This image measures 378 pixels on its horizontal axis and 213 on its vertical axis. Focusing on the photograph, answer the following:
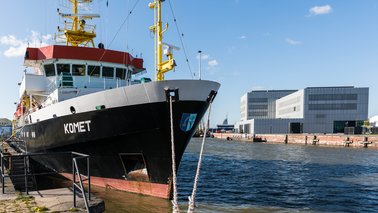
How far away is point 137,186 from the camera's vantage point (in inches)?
453

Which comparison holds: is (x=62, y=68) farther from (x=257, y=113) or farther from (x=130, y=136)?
(x=257, y=113)

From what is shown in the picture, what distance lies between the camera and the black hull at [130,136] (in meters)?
10.4

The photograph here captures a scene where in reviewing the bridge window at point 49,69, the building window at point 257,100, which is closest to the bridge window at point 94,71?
the bridge window at point 49,69

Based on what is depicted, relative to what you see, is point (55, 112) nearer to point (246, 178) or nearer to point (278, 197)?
point (278, 197)

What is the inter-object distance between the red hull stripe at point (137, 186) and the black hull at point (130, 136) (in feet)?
0.52

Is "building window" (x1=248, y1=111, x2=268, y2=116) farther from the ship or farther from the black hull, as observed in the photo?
the black hull

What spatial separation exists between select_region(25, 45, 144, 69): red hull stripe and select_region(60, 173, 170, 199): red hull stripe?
20.0ft

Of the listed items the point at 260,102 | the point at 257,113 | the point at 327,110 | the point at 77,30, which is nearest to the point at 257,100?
the point at 260,102

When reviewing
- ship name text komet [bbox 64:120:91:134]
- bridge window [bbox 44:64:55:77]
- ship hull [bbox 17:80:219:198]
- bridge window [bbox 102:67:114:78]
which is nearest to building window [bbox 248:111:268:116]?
bridge window [bbox 102:67:114:78]

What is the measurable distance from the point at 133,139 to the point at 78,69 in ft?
21.1

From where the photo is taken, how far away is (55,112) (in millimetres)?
12672

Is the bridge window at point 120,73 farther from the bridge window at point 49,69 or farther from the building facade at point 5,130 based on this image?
the building facade at point 5,130

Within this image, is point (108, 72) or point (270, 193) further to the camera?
point (108, 72)

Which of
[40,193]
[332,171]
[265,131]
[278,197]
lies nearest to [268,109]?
[265,131]
